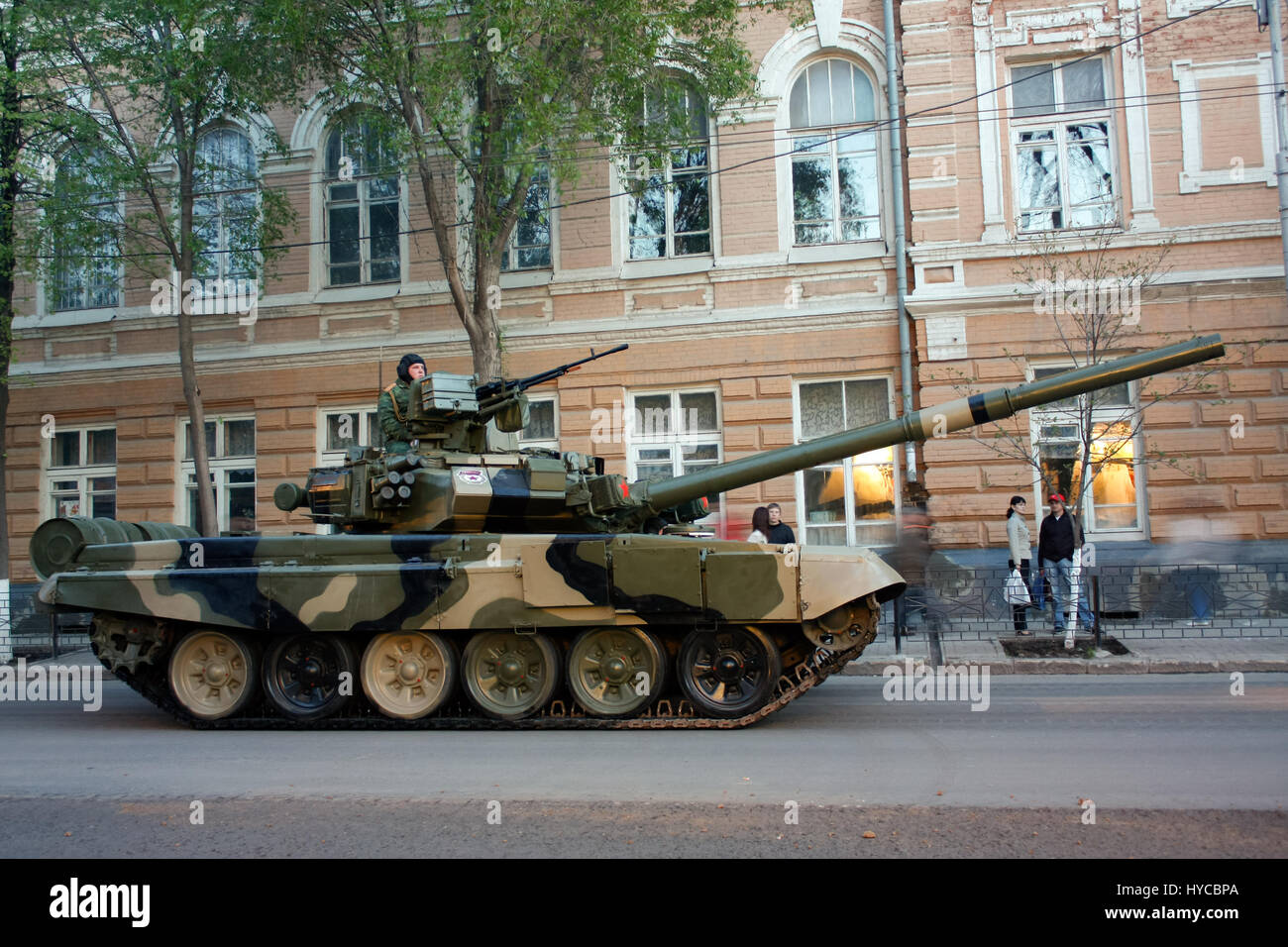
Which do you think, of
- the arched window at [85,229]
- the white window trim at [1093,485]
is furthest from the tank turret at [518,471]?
the arched window at [85,229]

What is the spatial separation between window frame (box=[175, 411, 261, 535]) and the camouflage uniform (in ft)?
31.2

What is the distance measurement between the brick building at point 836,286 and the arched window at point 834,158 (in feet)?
0.11

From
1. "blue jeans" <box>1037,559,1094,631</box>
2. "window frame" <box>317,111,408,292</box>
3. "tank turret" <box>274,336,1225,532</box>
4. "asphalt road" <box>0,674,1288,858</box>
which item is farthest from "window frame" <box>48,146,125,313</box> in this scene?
"blue jeans" <box>1037,559,1094,631</box>

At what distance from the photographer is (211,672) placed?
8562 millimetres

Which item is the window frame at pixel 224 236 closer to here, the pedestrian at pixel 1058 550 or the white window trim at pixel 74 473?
the white window trim at pixel 74 473

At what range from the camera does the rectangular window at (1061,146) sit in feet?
50.3

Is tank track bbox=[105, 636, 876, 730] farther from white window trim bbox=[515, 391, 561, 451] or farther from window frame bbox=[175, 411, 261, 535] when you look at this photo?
window frame bbox=[175, 411, 261, 535]

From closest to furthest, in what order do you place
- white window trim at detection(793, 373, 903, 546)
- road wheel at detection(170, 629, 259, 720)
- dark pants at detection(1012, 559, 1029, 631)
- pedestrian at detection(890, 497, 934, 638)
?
road wheel at detection(170, 629, 259, 720) → pedestrian at detection(890, 497, 934, 638) → dark pants at detection(1012, 559, 1029, 631) → white window trim at detection(793, 373, 903, 546)

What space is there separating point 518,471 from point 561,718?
6.53 ft

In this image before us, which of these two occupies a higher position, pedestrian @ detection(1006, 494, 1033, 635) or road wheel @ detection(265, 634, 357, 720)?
pedestrian @ detection(1006, 494, 1033, 635)

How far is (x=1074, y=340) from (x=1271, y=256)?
9.53 feet

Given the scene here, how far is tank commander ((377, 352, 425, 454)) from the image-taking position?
29.2 feet

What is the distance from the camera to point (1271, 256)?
14539 millimetres

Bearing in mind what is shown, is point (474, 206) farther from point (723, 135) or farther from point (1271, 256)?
point (1271, 256)
